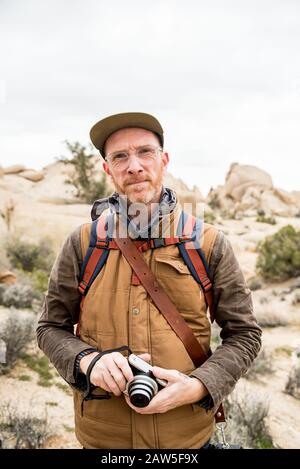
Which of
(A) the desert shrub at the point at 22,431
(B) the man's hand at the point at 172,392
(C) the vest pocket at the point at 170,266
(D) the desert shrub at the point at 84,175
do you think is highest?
(D) the desert shrub at the point at 84,175

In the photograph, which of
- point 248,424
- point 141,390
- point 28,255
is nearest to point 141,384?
point 141,390

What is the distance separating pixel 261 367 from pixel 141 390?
518 cm

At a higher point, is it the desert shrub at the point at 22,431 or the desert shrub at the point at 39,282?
the desert shrub at the point at 39,282

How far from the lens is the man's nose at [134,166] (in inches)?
77.0

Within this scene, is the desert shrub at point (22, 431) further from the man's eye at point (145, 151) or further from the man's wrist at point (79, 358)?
the man's eye at point (145, 151)

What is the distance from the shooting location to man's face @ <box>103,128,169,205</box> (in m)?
1.97

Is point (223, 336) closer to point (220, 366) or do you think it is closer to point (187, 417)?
point (220, 366)

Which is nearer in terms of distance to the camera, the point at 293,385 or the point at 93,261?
the point at 93,261

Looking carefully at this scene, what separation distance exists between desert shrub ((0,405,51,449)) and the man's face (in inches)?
121

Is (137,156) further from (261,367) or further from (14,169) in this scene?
(14,169)

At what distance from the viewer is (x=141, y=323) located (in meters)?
1.80

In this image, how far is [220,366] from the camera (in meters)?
1.79

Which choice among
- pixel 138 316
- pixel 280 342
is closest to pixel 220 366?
pixel 138 316

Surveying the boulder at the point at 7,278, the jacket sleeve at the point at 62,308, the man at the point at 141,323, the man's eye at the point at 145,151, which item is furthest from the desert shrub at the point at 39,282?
the man's eye at the point at 145,151
